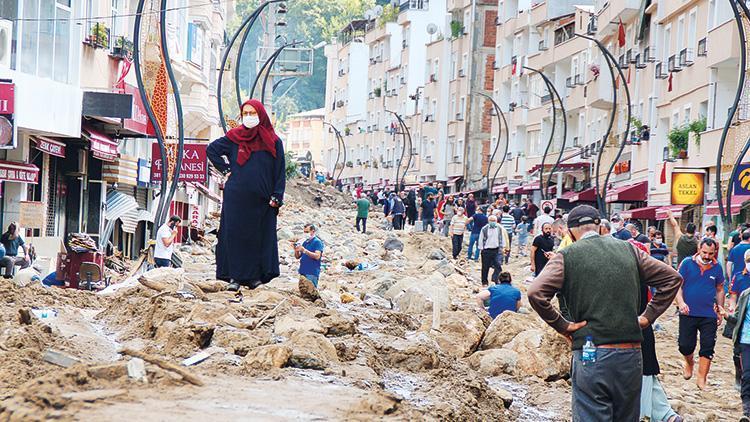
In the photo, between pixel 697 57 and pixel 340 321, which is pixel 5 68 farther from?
pixel 697 57

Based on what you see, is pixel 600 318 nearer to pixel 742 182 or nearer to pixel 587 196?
pixel 742 182

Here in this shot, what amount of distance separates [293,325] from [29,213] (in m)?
12.6

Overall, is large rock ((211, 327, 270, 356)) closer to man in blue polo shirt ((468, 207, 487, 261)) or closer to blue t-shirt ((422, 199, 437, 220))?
man in blue polo shirt ((468, 207, 487, 261))

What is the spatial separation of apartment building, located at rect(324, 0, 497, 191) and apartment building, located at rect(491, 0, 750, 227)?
188 inches

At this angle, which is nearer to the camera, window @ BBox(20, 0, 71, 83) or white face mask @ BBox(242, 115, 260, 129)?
white face mask @ BBox(242, 115, 260, 129)

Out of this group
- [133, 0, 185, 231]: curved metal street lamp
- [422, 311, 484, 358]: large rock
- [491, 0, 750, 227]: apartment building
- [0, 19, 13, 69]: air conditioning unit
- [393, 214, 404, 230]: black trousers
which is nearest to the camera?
[422, 311, 484, 358]: large rock

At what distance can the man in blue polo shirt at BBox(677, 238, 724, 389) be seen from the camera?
51.6 ft

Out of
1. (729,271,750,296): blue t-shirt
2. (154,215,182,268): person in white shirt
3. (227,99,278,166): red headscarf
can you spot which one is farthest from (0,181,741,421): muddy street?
(154,215,182,268): person in white shirt

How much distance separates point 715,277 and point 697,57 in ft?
85.6

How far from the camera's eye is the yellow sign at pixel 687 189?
3191 centimetres

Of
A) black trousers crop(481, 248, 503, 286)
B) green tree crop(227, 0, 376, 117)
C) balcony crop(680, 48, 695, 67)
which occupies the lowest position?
black trousers crop(481, 248, 503, 286)

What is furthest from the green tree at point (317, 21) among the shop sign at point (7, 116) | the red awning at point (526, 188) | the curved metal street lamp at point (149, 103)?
the shop sign at point (7, 116)

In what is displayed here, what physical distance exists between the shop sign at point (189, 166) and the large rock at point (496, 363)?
62.0 feet

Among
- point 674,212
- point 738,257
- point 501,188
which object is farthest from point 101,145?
point 501,188
